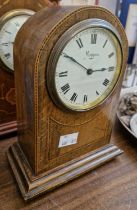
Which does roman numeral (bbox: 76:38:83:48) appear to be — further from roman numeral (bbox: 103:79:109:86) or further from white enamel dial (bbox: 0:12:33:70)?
white enamel dial (bbox: 0:12:33:70)

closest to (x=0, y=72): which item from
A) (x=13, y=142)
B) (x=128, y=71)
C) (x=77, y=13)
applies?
(x=13, y=142)

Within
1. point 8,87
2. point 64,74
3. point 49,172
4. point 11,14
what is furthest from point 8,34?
point 49,172

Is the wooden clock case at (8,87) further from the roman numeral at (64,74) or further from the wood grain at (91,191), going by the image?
Result: the roman numeral at (64,74)

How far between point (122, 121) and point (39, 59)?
46 centimetres

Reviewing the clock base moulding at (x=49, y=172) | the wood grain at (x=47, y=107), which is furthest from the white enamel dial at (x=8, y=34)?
the clock base moulding at (x=49, y=172)

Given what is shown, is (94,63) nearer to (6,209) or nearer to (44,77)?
(44,77)

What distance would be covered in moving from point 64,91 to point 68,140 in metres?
0.16

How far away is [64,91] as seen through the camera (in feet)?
1.69

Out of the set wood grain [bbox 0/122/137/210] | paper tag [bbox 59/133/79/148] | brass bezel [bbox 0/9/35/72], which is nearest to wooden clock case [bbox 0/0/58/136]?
brass bezel [bbox 0/9/35/72]

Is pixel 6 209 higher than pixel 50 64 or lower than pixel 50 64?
lower

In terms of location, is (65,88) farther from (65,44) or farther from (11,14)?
(11,14)

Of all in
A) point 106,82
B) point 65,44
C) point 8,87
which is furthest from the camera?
point 8,87

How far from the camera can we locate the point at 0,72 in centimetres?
71

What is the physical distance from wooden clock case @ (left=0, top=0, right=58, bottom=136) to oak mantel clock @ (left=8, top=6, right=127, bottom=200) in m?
0.13
